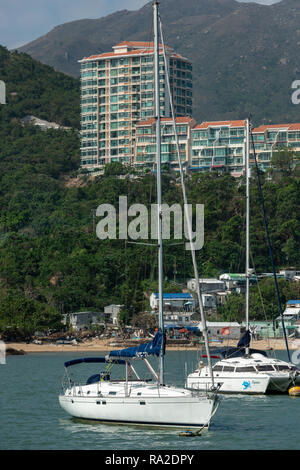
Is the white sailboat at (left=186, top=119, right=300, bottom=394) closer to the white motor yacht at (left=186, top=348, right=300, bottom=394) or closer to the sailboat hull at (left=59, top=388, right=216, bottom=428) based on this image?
the white motor yacht at (left=186, top=348, right=300, bottom=394)

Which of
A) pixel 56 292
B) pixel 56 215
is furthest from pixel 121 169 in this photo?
pixel 56 292

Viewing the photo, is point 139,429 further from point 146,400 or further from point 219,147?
point 219,147

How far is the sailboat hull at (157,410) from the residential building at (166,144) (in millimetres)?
122038

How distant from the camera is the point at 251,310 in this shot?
10650cm

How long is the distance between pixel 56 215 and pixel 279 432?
10614 centimetres

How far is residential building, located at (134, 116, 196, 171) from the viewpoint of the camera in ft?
517

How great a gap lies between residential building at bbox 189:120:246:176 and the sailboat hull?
124747 mm

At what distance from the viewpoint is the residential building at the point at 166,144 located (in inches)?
6206

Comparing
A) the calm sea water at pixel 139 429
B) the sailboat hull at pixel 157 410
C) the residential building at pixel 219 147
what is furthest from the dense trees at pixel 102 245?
the sailboat hull at pixel 157 410

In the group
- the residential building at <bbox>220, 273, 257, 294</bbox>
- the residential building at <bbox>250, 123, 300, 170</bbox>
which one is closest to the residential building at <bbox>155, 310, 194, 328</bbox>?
the residential building at <bbox>220, 273, 257, 294</bbox>

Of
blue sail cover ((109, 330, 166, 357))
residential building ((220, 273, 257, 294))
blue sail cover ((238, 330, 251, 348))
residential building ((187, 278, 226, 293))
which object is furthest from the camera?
residential building ((220, 273, 257, 294))

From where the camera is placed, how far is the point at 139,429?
35.7m

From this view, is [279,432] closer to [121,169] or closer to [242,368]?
[242,368]

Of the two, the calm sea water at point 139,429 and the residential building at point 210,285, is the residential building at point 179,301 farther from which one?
the calm sea water at point 139,429
